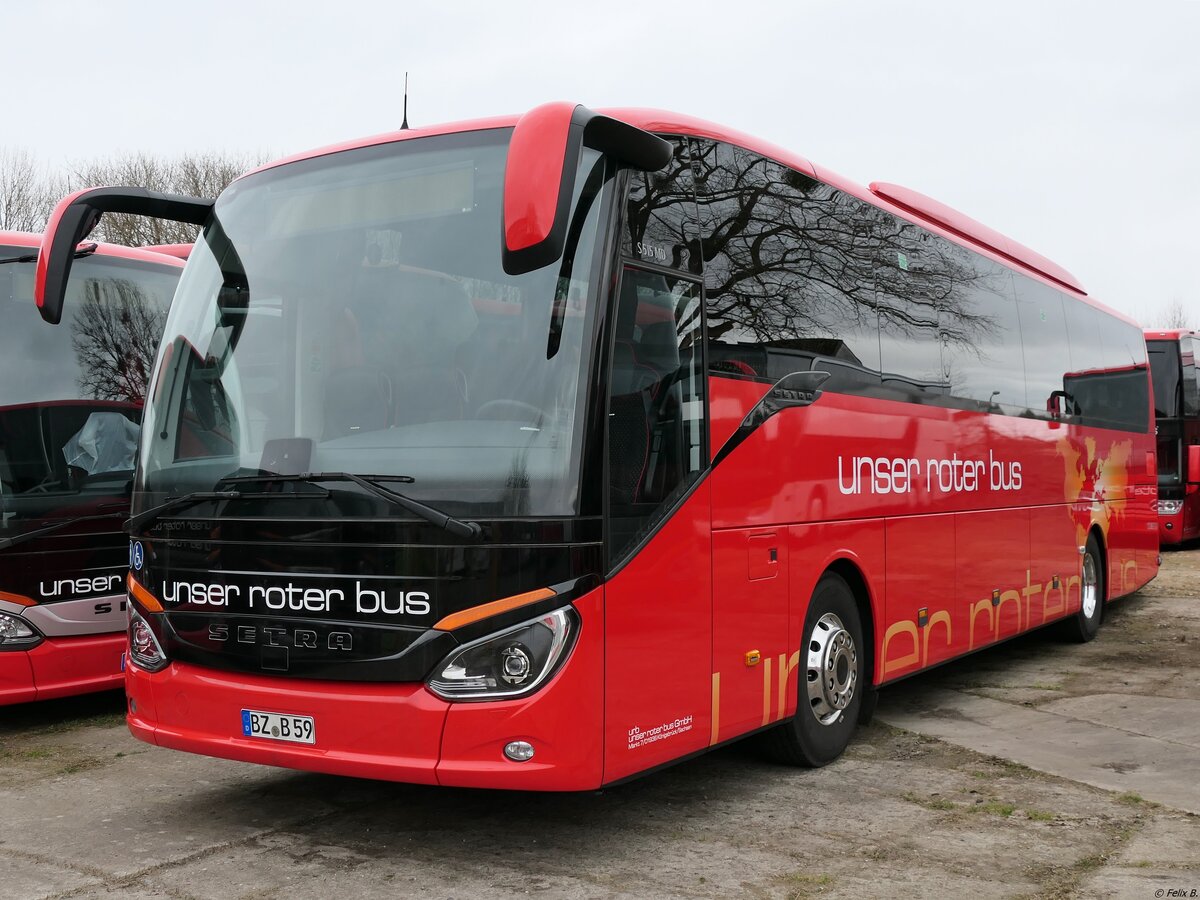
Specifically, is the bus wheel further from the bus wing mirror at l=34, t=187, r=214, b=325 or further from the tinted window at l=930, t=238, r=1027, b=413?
the bus wing mirror at l=34, t=187, r=214, b=325

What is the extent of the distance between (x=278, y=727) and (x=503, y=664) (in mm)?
1004

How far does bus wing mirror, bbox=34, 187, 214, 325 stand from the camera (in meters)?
5.73

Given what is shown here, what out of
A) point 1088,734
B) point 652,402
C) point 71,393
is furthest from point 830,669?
point 71,393

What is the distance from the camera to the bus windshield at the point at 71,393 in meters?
7.57

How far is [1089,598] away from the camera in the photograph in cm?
1196

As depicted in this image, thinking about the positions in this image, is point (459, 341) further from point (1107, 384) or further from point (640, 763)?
point (1107, 384)

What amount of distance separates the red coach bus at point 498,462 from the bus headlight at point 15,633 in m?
2.16

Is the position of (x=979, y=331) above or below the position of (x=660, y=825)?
above

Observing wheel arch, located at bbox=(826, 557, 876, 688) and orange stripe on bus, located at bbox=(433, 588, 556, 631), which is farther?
wheel arch, located at bbox=(826, 557, 876, 688)

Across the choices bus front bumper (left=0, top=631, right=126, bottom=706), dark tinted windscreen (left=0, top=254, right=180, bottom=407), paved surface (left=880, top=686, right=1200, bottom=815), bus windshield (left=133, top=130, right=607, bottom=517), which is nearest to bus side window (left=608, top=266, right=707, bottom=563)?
bus windshield (left=133, top=130, right=607, bottom=517)

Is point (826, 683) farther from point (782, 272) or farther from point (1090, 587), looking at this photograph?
point (1090, 587)

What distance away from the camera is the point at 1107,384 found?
41.1 feet

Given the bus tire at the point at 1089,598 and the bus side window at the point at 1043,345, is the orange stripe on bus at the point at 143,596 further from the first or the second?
the bus tire at the point at 1089,598

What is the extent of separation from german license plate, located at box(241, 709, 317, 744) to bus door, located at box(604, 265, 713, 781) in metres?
1.16
